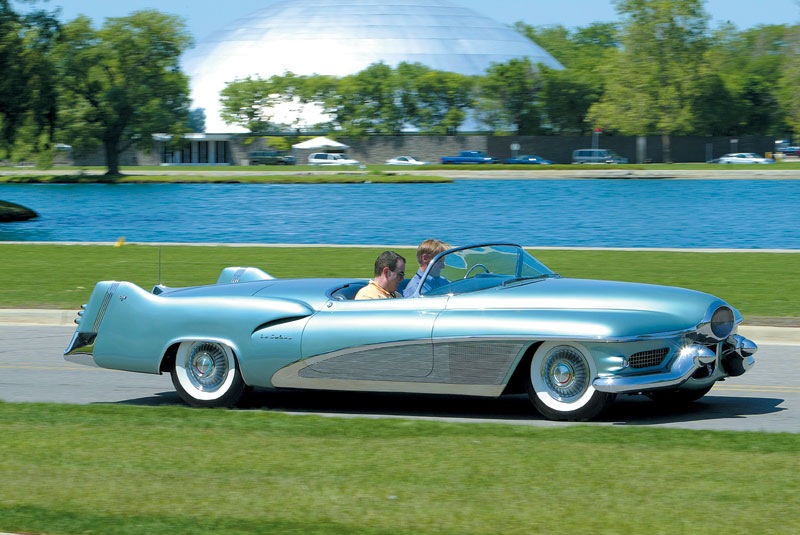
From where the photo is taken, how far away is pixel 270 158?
109750 millimetres

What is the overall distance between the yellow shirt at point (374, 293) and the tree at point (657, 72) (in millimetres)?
96871

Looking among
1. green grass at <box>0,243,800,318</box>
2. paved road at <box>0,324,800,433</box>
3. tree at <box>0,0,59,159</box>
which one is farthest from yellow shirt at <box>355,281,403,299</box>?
tree at <box>0,0,59,159</box>

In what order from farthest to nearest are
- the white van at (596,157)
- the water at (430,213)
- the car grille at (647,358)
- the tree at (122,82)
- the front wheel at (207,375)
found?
the white van at (596,157), the tree at (122,82), the water at (430,213), the front wheel at (207,375), the car grille at (647,358)

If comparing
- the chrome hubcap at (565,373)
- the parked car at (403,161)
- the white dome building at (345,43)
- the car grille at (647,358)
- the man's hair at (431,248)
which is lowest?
the chrome hubcap at (565,373)

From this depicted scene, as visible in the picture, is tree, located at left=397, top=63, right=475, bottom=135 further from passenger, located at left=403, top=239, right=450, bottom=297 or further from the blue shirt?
the blue shirt

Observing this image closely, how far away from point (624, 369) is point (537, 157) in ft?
331

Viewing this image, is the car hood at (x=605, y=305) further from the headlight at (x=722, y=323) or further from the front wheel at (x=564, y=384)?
the front wheel at (x=564, y=384)

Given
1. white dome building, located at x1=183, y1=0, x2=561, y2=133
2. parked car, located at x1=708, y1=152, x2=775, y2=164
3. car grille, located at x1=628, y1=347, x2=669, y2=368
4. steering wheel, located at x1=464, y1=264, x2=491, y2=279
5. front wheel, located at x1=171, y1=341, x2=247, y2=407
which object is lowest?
front wheel, located at x1=171, y1=341, x2=247, y2=407

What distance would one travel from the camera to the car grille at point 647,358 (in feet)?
26.4

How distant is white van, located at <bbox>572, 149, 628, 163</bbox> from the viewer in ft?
345

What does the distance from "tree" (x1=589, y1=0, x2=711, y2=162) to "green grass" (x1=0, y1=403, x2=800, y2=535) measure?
98554 mm

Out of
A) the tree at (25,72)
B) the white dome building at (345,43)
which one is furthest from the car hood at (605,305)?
the white dome building at (345,43)

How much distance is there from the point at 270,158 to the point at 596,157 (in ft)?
93.8

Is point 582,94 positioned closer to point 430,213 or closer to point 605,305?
point 430,213
